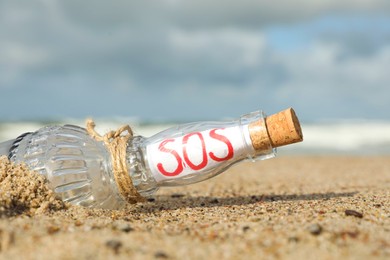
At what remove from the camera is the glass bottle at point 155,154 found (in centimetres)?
296

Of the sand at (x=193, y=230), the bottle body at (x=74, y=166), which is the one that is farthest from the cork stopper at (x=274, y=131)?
the bottle body at (x=74, y=166)

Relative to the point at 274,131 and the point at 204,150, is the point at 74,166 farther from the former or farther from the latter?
the point at 274,131

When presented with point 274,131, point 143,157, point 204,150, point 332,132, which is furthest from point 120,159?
point 332,132

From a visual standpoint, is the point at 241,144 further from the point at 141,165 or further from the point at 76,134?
the point at 76,134

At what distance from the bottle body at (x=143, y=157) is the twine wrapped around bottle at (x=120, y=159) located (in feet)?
0.13

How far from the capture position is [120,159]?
2.98 meters

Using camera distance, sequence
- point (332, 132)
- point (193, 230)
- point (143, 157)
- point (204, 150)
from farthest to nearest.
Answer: point (332, 132) < point (143, 157) < point (204, 150) < point (193, 230)

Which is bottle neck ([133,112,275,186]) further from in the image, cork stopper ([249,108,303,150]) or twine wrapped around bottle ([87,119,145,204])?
twine wrapped around bottle ([87,119,145,204])

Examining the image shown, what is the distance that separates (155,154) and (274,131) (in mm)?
704

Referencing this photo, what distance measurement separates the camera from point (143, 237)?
2.27m

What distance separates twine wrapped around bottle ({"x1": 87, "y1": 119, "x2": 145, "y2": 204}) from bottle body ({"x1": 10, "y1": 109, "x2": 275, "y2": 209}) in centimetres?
A: 4

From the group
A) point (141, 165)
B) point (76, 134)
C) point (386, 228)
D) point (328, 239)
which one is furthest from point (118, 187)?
point (386, 228)

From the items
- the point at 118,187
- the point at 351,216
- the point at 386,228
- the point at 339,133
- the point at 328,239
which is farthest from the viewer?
the point at 339,133

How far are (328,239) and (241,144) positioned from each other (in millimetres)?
865
